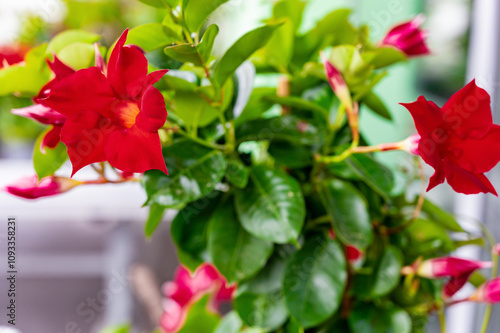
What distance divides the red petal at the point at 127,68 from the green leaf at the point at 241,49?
116 mm

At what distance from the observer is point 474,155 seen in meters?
0.40

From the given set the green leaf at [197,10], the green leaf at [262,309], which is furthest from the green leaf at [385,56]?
the green leaf at [262,309]

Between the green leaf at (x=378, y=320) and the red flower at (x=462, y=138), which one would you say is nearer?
the red flower at (x=462, y=138)

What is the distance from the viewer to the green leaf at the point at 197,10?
41 cm

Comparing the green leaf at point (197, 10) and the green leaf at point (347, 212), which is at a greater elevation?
the green leaf at point (197, 10)

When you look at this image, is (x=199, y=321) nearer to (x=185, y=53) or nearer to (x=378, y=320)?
(x=378, y=320)

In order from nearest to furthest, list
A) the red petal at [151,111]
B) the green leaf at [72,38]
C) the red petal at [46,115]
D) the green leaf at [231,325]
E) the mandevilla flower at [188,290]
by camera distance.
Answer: the red petal at [151,111], the red petal at [46,115], the green leaf at [72,38], the green leaf at [231,325], the mandevilla flower at [188,290]

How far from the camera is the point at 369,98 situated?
0.61 meters

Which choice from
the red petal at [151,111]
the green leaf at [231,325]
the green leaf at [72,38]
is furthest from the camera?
the green leaf at [231,325]

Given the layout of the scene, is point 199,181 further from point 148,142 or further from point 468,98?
point 468,98

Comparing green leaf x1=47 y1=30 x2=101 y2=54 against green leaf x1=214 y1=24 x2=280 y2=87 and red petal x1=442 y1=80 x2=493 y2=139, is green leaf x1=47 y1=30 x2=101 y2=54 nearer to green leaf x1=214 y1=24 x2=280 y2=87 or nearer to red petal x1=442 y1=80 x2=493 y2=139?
green leaf x1=214 y1=24 x2=280 y2=87

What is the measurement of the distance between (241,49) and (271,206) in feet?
0.58

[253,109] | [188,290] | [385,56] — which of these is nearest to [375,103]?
[385,56]

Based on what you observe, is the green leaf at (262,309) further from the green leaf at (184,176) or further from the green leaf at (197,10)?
the green leaf at (197,10)
